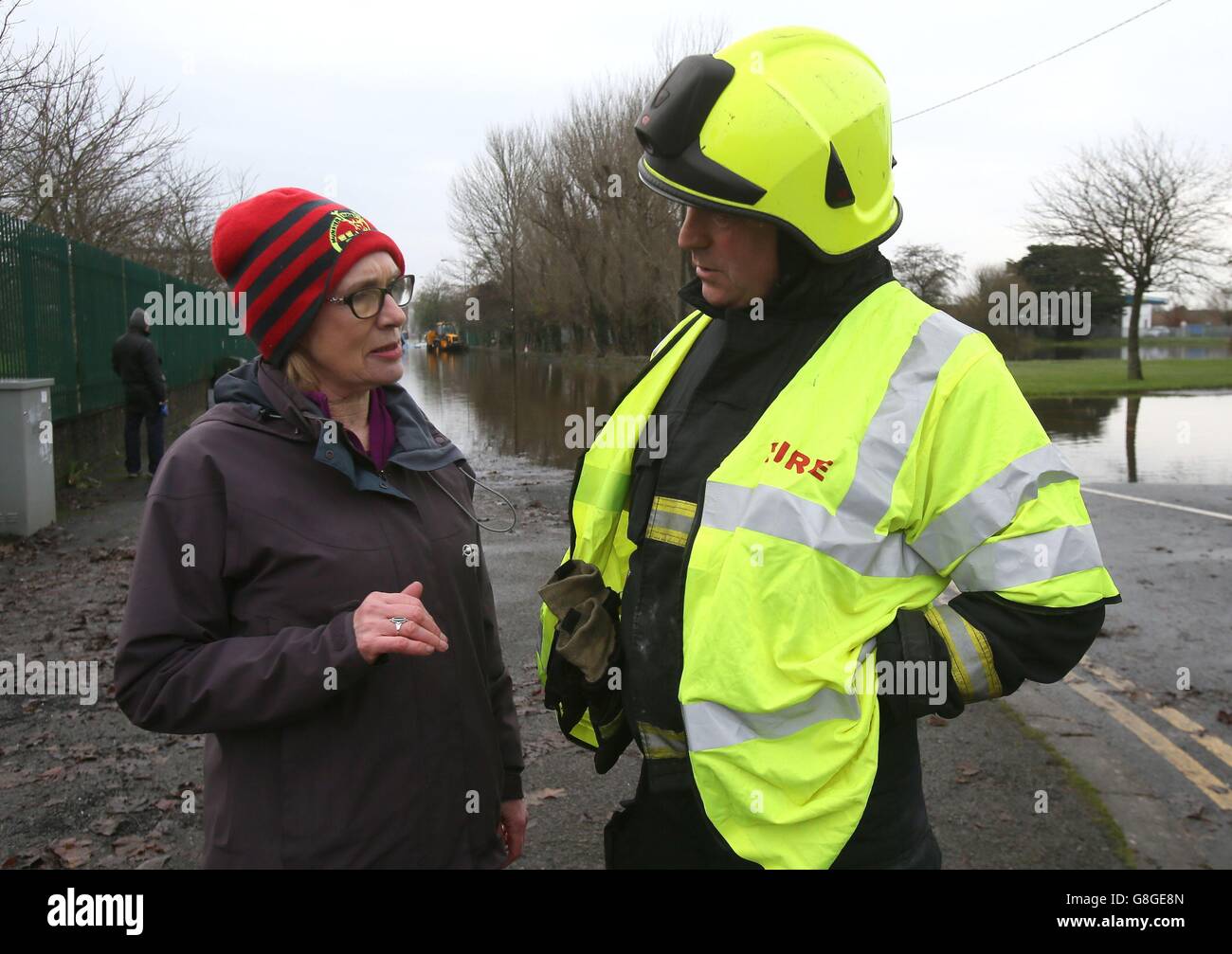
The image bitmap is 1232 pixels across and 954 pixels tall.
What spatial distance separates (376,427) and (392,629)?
0.59 meters

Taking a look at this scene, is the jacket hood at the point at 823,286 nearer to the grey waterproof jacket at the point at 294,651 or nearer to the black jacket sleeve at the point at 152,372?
the grey waterproof jacket at the point at 294,651

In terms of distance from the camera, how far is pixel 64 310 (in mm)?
12367

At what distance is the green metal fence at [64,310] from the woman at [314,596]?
915cm

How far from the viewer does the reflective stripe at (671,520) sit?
207 centimetres

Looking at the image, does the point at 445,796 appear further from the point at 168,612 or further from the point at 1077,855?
Answer: the point at 1077,855

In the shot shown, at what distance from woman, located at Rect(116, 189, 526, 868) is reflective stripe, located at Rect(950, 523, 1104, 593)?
1008 millimetres

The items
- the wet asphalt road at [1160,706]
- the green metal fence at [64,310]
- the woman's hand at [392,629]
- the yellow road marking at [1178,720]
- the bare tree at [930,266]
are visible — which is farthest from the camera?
the bare tree at [930,266]

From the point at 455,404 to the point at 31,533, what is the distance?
1822cm

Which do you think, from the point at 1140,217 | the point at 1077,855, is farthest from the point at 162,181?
the point at 1140,217

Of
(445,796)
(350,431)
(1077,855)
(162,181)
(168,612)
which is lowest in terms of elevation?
(1077,855)

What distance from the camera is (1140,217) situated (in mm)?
30734

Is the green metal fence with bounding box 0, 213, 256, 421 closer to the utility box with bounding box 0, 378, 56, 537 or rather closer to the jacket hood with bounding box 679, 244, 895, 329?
the utility box with bounding box 0, 378, 56, 537

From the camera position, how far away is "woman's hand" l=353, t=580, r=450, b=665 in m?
1.85

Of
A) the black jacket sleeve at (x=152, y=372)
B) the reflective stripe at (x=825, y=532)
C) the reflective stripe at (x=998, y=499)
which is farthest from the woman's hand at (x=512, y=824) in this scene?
the black jacket sleeve at (x=152, y=372)
